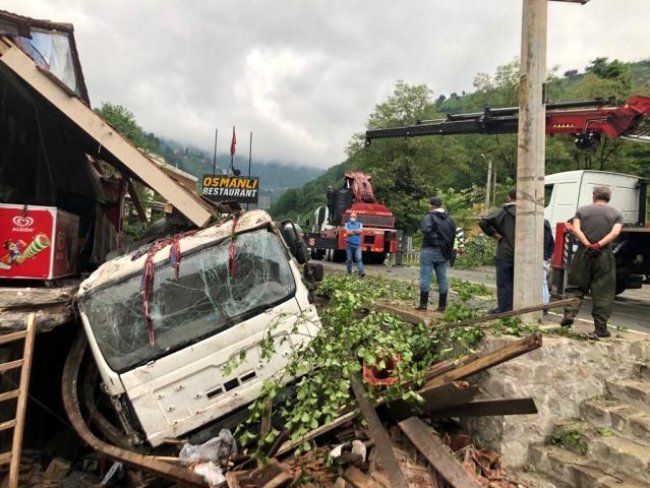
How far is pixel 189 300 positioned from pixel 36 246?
2405 millimetres

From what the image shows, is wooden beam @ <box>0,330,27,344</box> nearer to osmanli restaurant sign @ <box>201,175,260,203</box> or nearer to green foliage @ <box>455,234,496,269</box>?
osmanli restaurant sign @ <box>201,175,260,203</box>

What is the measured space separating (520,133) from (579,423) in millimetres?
2698

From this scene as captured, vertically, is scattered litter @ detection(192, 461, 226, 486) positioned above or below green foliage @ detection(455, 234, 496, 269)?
below

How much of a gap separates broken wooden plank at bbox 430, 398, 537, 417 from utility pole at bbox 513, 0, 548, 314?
47.7 inches

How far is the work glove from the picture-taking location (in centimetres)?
498

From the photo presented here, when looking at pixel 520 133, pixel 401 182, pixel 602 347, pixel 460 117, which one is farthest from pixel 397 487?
pixel 401 182

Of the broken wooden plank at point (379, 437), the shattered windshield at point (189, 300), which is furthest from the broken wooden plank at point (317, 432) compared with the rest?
the shattered windshield at point (189, 300)

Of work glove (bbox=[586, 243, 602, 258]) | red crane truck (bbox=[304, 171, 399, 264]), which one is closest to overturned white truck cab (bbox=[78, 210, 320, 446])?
work glove (bbox=[586, 243, 602, 258])

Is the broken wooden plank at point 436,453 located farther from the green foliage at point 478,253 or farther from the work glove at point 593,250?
the green foliage at point 478,253

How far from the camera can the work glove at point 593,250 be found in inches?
196

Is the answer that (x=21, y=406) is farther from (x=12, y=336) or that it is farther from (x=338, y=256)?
(x=338, y=256)

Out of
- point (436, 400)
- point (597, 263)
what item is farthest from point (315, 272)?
point (597, 263)

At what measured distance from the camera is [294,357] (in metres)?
4.41

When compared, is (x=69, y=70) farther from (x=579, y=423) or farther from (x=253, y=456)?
(x=579, y=423)
